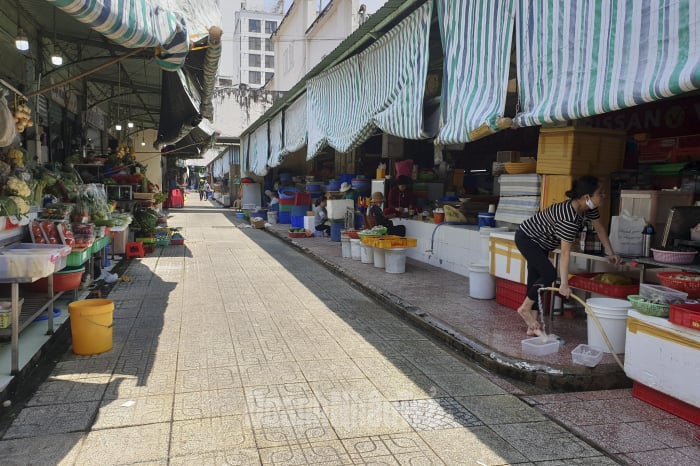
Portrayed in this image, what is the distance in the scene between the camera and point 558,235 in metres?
5.38

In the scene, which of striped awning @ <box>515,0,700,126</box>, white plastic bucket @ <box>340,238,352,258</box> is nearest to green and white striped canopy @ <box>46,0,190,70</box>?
striped awning @ <box>515,0,700,126</box>

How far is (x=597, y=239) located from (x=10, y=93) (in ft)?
25.1

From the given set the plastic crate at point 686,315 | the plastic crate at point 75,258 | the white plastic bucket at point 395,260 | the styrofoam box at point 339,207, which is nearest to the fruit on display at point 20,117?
the plastic crate at point 75,258

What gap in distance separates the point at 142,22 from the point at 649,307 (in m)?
4.83

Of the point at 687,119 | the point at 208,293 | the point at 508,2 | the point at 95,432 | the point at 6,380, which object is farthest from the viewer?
the point at 208,293

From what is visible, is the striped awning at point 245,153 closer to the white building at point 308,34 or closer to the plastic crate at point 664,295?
the white building at point 308,34

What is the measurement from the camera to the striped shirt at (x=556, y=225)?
17.3ft

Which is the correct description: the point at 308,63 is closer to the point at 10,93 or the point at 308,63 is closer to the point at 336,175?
the point at 336,175

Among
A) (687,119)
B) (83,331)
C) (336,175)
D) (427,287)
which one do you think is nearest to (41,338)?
(83,331)

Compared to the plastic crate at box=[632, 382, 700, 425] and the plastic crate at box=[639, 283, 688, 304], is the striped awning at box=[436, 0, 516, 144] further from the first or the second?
the plastic crate at box=[632, 382, 700, 425]

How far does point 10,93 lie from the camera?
6.72 metres

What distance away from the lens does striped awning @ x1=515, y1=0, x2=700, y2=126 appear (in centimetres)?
373

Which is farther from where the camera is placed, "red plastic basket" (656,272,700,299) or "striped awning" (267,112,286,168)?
"striped awning" (267,112,286,168)

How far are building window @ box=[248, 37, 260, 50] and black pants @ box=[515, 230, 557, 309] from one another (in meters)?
77.9
